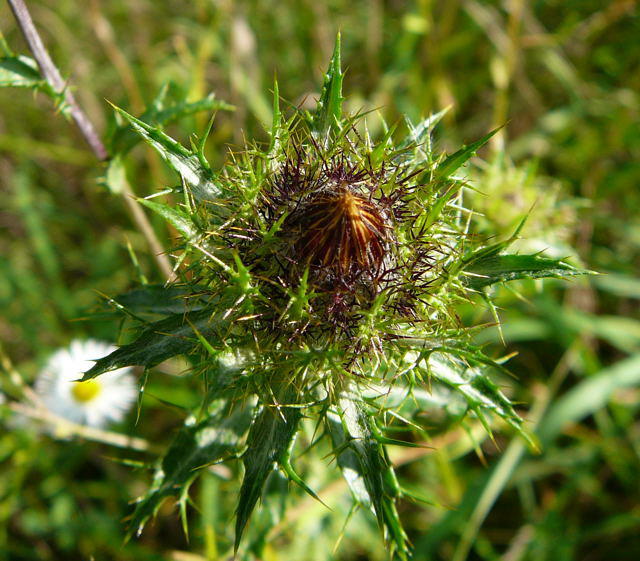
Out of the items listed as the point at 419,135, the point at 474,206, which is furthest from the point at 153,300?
the point at 474,206

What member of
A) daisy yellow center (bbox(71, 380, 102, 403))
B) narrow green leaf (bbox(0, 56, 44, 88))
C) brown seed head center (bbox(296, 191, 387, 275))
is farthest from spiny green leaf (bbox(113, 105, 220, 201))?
daisy yellow center (bbox(71, 380, 102, 403))

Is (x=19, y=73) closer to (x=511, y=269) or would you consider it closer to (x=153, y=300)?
(x=153, y=300)

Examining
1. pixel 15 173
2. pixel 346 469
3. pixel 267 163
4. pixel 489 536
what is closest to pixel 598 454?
pixel 489 536

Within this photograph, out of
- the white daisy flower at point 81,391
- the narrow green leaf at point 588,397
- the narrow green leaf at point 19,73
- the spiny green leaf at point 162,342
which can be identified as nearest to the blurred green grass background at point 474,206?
the narrow green leaf at point 588,397

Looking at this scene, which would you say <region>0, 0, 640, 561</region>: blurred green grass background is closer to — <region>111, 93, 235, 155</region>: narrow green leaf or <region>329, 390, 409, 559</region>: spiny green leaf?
<region>111, 93, 235, 155</region>: narrow green leaf

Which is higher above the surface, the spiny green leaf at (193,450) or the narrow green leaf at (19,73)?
the narrow green leaf at (19,73)

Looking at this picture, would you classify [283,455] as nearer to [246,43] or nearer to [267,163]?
[267,163]

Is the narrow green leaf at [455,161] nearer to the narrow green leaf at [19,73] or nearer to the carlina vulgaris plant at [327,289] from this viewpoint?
the carlina vulgaris plant at [327,289]
